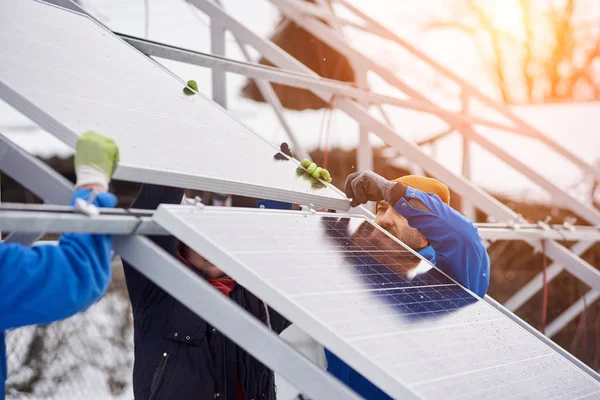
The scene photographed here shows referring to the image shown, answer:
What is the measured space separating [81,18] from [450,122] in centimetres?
291

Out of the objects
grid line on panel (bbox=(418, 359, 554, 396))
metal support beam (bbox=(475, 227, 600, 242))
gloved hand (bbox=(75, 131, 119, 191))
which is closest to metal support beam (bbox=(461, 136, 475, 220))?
metal support beam (bbox=(475, 227, 600, 242))

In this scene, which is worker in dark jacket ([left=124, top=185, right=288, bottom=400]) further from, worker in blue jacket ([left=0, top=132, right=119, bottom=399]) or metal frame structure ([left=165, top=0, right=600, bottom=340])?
metal frame structure ([left=165, top=0, right=600, bottom=340])

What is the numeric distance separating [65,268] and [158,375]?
93 centimetres

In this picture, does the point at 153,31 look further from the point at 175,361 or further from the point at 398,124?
the point at 175,361

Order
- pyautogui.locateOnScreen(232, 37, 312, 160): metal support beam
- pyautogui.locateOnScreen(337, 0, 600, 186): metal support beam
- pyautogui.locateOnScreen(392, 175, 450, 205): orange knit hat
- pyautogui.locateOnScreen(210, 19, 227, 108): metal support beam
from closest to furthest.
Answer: pyautogui.locateOnScreen(392, 175, 450, 205): orange knit hat < pyautogui.locateOnScreen(210, 19, 227, 108): metal support beam < pyautogui.locateOnScreen(232, 37, 312, 160): metal support beam < pyautogui.locateOnScreen(337, 0, 600, 186): metal support beam

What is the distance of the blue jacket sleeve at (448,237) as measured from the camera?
204 centimetres

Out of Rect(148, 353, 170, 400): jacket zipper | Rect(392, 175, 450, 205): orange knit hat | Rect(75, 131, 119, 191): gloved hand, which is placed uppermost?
Rect(75, 131, 119, 191): gloved hand

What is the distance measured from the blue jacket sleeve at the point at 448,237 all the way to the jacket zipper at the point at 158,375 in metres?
0.87

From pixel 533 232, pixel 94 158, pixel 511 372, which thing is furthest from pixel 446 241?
pixel 533 232

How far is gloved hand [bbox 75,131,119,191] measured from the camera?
124 cm

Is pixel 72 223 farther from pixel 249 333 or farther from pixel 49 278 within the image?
pixel 249 333

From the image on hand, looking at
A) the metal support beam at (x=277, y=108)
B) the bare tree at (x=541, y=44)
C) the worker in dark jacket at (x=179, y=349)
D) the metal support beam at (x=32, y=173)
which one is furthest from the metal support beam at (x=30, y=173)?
the bare tree at (x=541, y=44)

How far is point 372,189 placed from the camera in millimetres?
2066

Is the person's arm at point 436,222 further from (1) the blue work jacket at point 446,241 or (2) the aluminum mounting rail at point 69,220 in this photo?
(2) the aluminum mounting rail at point 69,220
